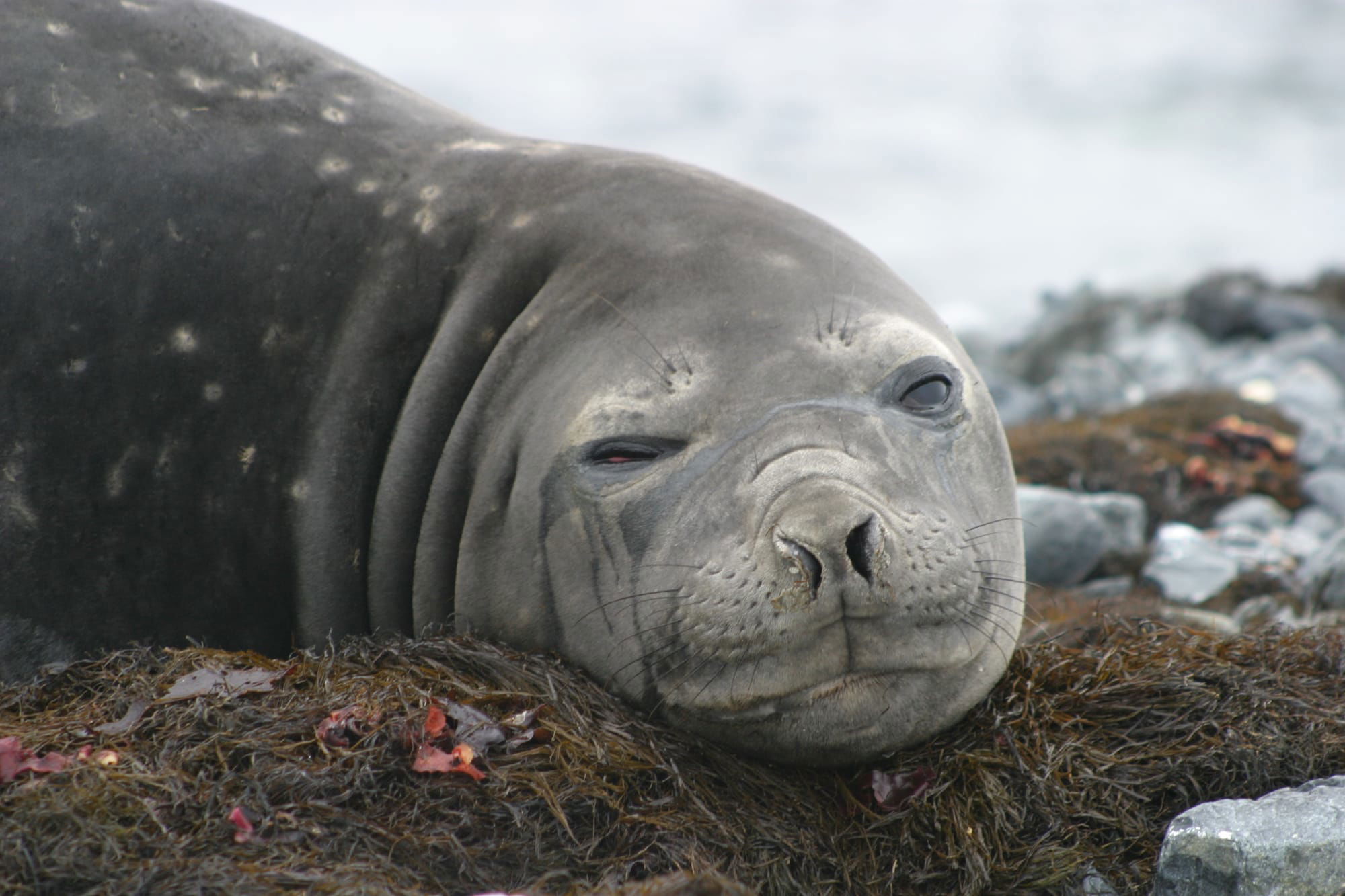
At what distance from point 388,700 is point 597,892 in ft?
2.71

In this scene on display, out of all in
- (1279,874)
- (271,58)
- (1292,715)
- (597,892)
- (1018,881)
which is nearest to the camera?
(597,892)

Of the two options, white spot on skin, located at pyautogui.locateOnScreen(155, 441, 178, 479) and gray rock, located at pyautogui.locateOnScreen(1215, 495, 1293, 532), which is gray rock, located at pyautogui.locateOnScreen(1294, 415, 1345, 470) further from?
white spot on skin, located at pyautogui.locateOnScreen(155, 441, 178, 479)

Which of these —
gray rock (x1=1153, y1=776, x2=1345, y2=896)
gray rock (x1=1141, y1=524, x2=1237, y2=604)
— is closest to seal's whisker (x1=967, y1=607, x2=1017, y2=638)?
gray rock (x1=1153, y1=776, x2=1345, y2=896)

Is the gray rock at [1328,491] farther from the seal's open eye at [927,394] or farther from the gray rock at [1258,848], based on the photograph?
the gray rock at [1258,848]

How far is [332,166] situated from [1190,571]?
13.6 ft

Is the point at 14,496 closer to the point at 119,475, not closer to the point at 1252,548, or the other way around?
the point at 119,475

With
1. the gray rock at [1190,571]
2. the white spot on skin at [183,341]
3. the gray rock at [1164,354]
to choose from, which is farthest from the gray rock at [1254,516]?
the gray rock at [1164,354]

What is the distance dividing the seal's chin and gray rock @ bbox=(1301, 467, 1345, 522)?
5660 millimetres

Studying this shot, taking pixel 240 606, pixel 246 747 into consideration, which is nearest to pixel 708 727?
pixel 246 747

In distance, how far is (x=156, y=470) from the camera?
13.3ft

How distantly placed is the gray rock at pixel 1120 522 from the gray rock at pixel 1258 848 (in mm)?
3860

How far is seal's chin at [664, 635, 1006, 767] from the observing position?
10.4 feet

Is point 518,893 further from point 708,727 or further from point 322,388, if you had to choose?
point 322,388

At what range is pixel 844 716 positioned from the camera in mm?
3182
